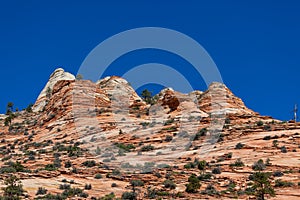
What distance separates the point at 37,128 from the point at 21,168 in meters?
34.3

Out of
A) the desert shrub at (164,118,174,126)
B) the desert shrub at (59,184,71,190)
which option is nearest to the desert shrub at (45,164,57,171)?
the desert shrub at (59,184,71,190)

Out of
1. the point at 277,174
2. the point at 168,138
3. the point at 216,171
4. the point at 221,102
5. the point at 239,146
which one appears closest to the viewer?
the point at 277,174

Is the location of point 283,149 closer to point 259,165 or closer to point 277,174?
point 259,165

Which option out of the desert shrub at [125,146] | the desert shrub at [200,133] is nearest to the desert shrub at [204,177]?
the desert shrub at [125,146]

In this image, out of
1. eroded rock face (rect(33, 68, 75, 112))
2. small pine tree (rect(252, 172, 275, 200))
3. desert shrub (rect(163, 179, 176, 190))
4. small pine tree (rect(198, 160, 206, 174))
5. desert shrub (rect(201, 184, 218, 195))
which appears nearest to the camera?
small pine tree (rect(252, 172, 275, 200))

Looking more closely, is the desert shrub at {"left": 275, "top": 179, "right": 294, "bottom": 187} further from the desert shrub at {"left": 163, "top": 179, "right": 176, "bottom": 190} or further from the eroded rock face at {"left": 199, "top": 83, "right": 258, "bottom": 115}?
the eroded rock face at {"left": 199, "top": 83, "right": 258, "bottom": 115}

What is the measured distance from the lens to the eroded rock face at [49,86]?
3693 inches

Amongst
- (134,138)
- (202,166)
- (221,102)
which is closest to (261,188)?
(202,166)

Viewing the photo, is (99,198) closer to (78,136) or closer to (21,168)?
(21,168)

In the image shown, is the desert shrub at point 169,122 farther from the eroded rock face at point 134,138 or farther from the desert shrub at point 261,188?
the desert shrub at point 261,188

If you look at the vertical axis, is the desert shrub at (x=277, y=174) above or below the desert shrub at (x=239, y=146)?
below

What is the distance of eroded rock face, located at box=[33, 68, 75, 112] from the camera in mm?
93812

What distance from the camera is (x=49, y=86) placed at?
98750 millimetres

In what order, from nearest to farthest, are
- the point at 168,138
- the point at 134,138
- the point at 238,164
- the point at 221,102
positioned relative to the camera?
the point at 238,164 < the point at 168,138 < the point at 134,138 < the point at 221,102
